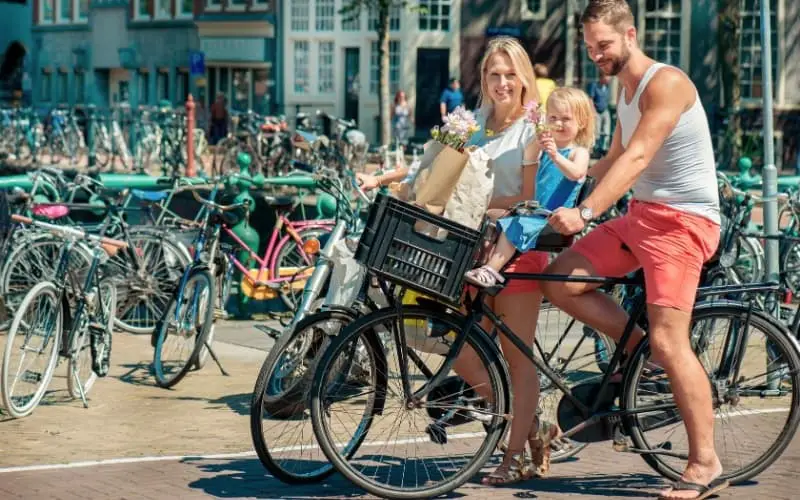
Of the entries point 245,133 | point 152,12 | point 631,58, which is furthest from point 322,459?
point 152,12

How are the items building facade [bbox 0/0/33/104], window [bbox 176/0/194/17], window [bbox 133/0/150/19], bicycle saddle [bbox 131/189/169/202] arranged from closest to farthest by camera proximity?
1. bicycle saddle [bbox 131/189/169/202]
2. window [bbox 176/0/194/17]
3. window [bbox 133/0/150/19]
4. building facade [bbox 0/0/33/104]

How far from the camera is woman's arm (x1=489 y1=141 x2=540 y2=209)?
253 inches

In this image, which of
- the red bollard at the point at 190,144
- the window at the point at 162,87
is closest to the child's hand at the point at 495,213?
the red bollard at the point at 190,144

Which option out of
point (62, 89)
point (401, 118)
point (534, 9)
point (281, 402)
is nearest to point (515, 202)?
point (281, 402)

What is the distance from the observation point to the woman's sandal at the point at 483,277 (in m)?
6.02

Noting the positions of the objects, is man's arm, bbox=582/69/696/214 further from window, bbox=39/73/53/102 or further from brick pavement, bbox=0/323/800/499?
window, bbox=39/73/53/102

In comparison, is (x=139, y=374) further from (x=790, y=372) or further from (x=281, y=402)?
(x=790, y=372)

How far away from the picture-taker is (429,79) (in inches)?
1607

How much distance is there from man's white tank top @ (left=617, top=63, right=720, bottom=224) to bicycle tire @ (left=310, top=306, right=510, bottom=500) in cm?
81

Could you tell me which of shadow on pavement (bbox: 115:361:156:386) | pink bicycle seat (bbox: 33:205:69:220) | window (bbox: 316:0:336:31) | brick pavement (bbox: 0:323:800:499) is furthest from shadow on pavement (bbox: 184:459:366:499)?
window (bbox: 316:0:336:31)

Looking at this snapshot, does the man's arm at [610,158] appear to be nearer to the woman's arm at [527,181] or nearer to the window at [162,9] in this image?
the woman's arm at [527,181]

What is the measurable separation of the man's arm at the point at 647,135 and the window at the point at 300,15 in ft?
125

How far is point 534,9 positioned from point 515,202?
34.1m

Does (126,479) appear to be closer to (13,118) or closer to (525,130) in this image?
(525,130)
